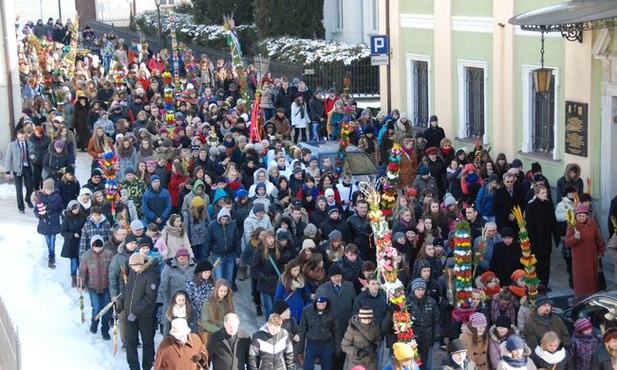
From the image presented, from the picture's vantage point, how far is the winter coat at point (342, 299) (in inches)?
577

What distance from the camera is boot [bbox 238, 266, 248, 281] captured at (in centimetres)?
1868

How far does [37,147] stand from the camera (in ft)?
73.6

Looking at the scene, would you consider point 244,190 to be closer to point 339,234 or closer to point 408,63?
point 339,234

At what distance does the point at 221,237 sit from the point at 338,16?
2560 cm

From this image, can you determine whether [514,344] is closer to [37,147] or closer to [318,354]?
[318,354]

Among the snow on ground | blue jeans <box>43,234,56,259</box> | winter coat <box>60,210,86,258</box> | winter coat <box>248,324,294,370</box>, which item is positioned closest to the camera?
winter coat <box>248,324,294,370</box>

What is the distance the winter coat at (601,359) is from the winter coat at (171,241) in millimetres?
6131

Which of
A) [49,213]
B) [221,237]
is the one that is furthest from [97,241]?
[49,213]

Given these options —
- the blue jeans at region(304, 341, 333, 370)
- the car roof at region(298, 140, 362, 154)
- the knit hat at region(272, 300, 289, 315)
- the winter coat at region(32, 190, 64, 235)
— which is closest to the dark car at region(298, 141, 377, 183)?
the car roof at region(298, 140, 362, 154)

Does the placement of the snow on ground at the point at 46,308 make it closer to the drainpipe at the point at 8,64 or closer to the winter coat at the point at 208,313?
the winter coat at the point at 208,313

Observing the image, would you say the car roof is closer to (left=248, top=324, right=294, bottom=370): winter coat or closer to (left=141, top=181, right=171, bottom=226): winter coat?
(left=141, top=181, right=171, bottom=226): winter coat

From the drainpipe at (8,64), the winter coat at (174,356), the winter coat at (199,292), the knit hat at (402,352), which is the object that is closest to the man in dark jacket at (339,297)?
the winter coat at (199,292)

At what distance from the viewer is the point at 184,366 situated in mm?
12680

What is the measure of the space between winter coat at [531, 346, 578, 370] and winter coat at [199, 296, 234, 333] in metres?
3.47
